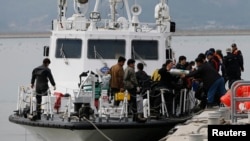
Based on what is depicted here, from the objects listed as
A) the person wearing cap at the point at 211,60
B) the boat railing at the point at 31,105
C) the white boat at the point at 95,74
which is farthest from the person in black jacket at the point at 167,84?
the boat railing at the point at 31,105

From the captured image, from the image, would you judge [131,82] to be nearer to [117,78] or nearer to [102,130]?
[117,78]

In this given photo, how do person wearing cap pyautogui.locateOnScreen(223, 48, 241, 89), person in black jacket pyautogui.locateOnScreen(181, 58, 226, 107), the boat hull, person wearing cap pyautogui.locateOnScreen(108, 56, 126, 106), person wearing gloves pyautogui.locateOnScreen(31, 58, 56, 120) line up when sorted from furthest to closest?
1. person wearing cap pyautogui.locateOnScreen(223, 48, 241, 89)
2. person in black jacket pyautogui.locateOnScreen(181, 58, 226, 107)
3. person wearing gloves pyautogui.locateOnScreen(31, 58, 56, 120)
4. person wearing cap pyautogui.locateOnScreen(108, 56, 126, 106)
5. the boat hull

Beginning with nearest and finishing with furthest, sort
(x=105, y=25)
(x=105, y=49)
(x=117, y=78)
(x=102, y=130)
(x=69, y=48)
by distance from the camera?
(x=102, y=130), (x=117, y=78), (x=105, y=49), (x=69, y=48), (x=105, y=25)

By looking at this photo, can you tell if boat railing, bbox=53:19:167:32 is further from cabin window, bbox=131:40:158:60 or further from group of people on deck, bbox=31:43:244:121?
group of people on deck, bbox=31:43:244:121

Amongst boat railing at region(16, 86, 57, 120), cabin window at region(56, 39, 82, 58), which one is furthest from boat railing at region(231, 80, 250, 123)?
cabin window at region(56, 39, 82, 58)

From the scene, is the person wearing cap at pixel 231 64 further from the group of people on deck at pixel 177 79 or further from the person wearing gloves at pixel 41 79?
the person wearing gloves at pixel 41 79

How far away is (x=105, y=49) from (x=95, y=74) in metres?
1.34

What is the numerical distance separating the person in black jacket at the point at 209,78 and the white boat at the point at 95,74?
1.57 ft

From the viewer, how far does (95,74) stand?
15430 mm

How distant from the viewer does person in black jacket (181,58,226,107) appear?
15398 mm

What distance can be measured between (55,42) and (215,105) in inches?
138

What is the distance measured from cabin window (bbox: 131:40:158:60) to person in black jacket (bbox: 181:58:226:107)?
1.53 metres

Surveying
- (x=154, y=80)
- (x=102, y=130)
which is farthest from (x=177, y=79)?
(x=102, y=130)

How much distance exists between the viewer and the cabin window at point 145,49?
1680 centimetres
